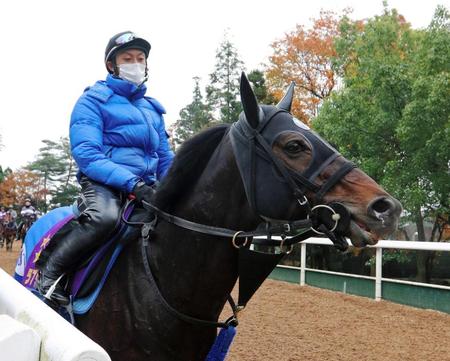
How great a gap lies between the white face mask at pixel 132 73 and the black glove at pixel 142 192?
2.61ft

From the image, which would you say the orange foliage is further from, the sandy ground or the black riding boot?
the black riding boot

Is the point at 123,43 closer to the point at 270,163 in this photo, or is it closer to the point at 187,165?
the point at 187,165

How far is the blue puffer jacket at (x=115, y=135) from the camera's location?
2.95 meters

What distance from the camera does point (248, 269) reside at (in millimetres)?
2572

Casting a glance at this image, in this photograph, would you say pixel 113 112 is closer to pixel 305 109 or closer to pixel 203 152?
pixel 203 152

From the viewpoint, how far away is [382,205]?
217 cm

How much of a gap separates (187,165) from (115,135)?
660 millimetres

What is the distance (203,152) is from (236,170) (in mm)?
259

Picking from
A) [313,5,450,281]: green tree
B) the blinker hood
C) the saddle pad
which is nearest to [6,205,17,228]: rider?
[313,5,450,281]: green tree

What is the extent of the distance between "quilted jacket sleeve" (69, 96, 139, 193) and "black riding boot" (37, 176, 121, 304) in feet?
0.37

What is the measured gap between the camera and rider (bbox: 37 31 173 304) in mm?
2816

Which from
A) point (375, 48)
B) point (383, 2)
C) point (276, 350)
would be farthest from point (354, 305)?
point (383, 2)

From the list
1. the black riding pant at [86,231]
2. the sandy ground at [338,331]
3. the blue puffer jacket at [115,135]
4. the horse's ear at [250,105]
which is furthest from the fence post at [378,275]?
the horse's ear at [250,105]

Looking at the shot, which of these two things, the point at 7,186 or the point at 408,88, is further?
the point at 7,186
